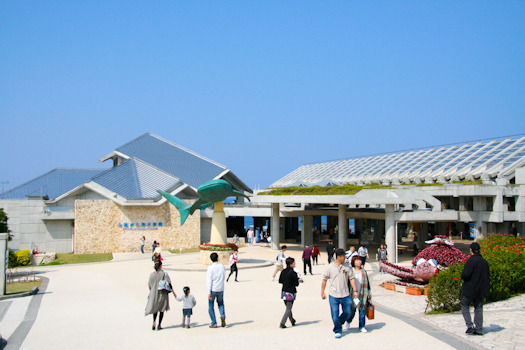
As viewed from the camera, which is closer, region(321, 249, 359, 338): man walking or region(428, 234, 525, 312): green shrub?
region(321, 249, 359, 338): man walking

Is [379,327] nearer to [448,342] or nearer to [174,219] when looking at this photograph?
[448,342]

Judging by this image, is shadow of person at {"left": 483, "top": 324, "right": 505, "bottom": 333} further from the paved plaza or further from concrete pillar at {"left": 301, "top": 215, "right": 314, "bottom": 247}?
concrete pillar at {"left": 301, "top": 215, "right": 314, "bottom": 247}

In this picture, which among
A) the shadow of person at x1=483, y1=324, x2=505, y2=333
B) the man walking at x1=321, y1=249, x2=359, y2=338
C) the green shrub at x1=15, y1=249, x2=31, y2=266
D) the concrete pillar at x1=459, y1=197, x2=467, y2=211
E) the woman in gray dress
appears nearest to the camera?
the man walking at x1=321, y1=249, x2=359, y2=338

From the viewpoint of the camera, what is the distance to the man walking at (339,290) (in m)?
8.94

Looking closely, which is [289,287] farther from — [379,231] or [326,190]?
[379,231]

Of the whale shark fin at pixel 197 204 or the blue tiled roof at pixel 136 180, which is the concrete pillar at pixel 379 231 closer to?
the blue tiled roof at pixel 136 180

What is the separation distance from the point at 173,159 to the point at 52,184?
9.81 m

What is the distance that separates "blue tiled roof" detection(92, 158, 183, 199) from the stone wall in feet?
3.66

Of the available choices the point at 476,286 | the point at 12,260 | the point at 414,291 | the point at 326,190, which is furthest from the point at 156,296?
the point at 12,260

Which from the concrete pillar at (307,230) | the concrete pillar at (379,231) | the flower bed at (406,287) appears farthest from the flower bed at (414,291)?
the concrete pillar at (379,231)

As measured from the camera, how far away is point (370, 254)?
98.0 feet

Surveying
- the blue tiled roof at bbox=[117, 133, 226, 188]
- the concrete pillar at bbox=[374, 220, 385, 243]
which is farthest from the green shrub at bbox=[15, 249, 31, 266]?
the concrete pillar at bbox=[374, 220, 385, 243]

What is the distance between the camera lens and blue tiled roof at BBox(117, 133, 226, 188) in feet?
130

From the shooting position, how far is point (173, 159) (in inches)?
1634
